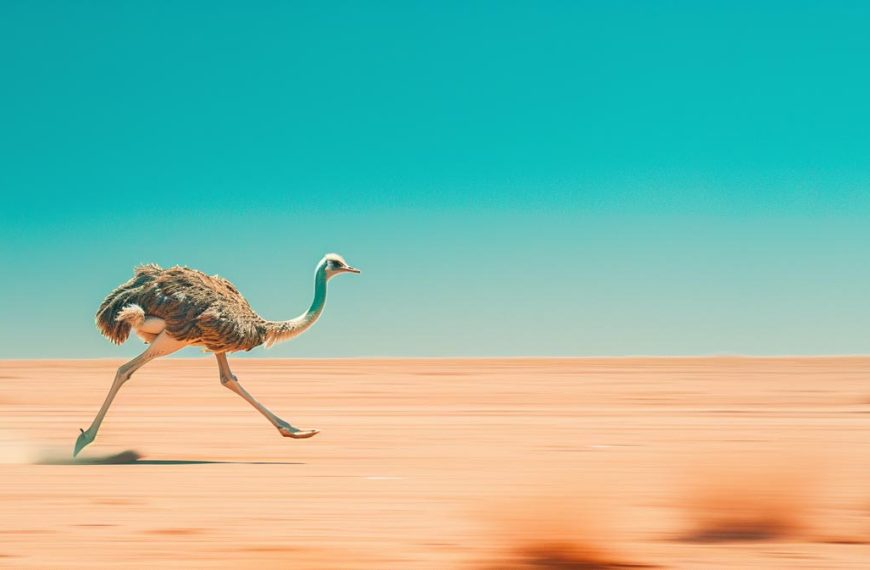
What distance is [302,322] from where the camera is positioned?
47.3 feet

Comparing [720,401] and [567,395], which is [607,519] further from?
[567,395]

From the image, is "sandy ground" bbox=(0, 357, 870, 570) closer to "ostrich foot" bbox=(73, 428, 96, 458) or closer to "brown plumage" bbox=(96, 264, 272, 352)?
"ostrich foot" bbox=(73, 428, 96, 458)

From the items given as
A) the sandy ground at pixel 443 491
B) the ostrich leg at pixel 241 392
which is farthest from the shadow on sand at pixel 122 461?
the ostrich leg at pixel 241 392

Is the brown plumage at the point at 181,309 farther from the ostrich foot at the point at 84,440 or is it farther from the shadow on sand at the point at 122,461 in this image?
the shadow on sand at the point at 122,461

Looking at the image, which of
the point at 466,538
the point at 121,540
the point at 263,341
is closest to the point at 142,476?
the point at 263,341

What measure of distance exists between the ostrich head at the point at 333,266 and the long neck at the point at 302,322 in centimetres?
5

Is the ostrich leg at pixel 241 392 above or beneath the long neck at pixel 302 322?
beneath

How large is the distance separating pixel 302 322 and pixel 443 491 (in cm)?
422

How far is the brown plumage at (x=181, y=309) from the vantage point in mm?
13531

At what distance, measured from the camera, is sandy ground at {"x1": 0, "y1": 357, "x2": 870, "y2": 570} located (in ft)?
25.2

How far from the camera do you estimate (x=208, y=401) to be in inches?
1168

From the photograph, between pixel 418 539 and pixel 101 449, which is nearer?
pixel 418 539

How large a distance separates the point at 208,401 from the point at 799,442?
17.0 m

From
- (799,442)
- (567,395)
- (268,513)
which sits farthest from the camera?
(567,395)
